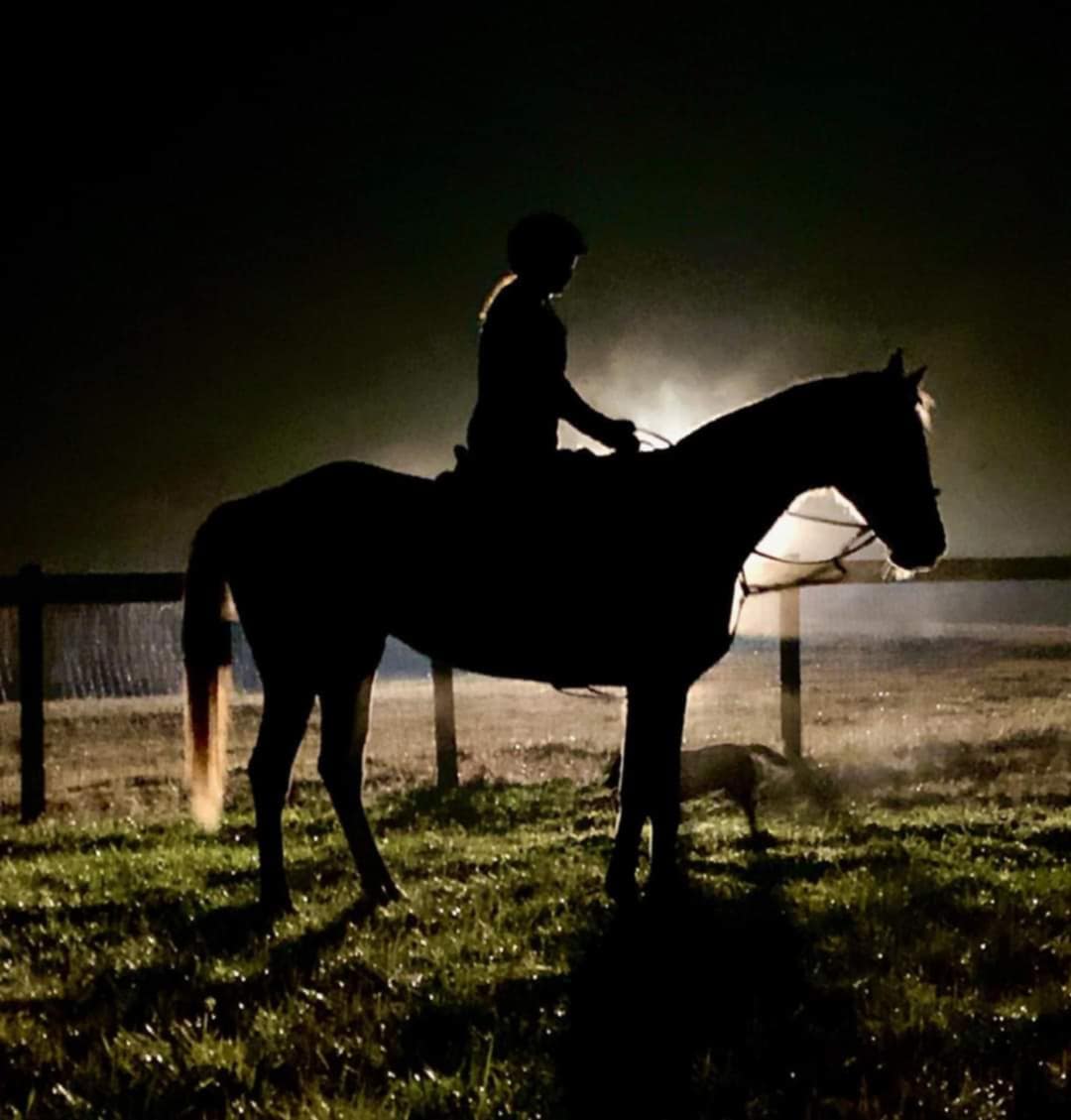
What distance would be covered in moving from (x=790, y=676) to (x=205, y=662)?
237 inches

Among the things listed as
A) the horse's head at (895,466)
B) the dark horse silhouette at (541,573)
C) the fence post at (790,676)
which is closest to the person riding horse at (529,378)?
the dark horse silhouette at (541,573)

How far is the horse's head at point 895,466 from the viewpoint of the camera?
18.5 feet

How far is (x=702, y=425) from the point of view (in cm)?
579

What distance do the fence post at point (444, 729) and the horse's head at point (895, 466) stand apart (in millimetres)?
5199

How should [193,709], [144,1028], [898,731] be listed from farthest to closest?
[898,731] < [193,709] < [144,1028]

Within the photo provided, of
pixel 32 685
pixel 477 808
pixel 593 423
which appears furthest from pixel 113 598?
pixel 593 423

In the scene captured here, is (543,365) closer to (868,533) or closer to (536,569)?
(536,569)

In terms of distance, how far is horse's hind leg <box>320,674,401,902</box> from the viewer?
19.8 feet

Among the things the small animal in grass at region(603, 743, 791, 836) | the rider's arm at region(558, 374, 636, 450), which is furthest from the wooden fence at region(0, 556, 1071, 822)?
the rider's arm at region(558, 374, 636, 450)

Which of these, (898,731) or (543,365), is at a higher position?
(543,365)

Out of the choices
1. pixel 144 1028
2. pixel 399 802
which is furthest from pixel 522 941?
pixel 399 802

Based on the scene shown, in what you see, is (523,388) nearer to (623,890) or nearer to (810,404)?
(810,404)

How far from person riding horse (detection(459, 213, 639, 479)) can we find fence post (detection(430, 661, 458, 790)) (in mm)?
4670

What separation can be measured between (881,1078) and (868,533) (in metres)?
3.49
